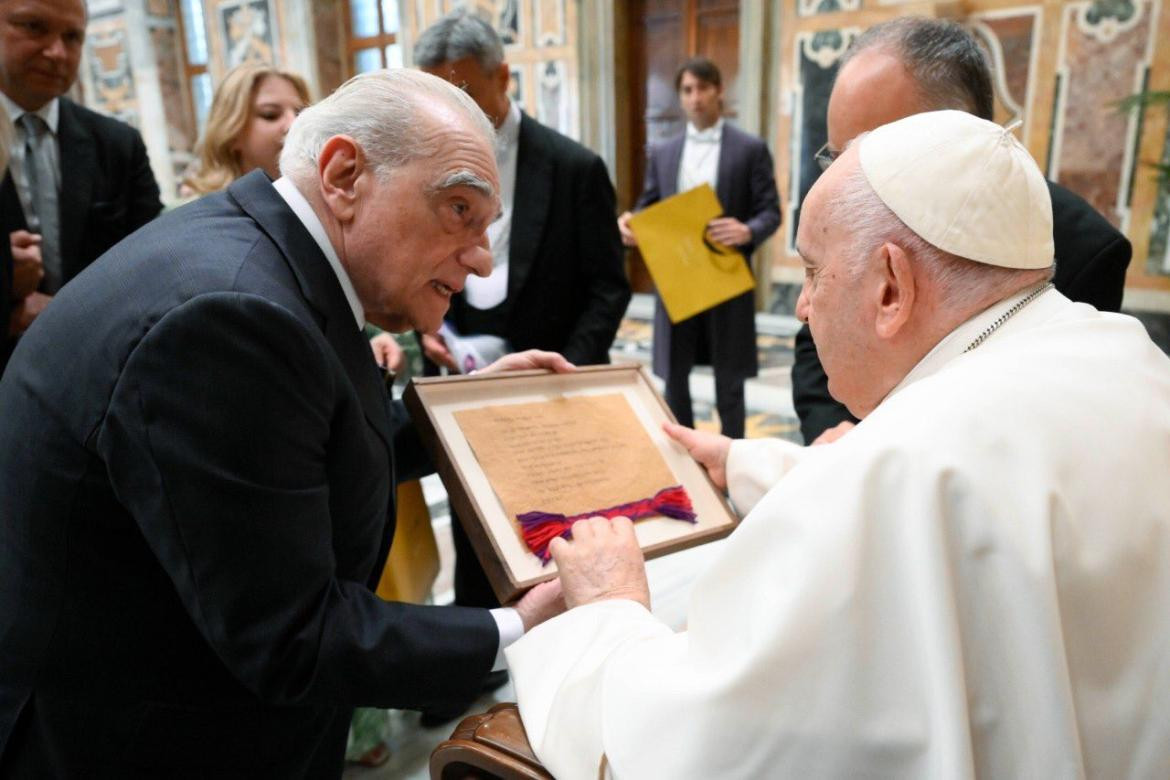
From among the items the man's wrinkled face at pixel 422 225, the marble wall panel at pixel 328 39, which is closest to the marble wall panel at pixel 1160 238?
the man's wrinkled face at pixel 422 225

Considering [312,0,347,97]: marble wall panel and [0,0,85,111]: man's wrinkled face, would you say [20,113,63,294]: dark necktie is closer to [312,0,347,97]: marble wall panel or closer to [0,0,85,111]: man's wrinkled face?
[0,0,85,111]: man's wrinkled face

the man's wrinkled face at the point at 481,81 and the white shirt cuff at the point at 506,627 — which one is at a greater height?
the man's wrinkled face at the point at 481,81

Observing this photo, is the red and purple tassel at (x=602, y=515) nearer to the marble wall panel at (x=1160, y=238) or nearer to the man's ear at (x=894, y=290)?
the man's ear at (x=894, y=290)

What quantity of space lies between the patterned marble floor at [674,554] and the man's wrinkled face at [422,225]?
0.66m

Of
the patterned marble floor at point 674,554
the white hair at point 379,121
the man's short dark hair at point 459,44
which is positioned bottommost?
the patterned marble floor at point 674,554

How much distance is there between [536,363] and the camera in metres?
1.97

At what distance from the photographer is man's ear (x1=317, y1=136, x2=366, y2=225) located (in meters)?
1.33

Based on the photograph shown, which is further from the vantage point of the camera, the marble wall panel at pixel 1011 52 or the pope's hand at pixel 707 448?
the marble wall panel at pixel 1011 52

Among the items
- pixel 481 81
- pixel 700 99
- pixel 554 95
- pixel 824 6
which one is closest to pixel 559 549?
pixel 481 81

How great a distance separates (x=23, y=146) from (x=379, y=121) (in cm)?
221

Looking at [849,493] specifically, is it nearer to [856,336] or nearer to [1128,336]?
[856,336]

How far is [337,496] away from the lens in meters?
1.33

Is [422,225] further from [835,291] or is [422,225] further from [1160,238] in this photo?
[1160,238]

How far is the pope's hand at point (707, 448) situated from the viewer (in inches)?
77.3
